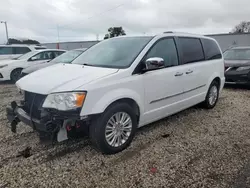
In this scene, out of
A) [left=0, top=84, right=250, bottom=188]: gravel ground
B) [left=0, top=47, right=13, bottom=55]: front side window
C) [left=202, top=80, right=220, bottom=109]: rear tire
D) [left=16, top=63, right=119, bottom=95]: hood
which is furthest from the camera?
[left=0, top=47, right=13, bottom=55]: front side window

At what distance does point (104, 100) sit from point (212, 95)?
3539mm

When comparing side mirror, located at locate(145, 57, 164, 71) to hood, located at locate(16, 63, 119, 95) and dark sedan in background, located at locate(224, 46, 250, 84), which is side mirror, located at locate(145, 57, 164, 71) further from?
dark sedan in background, located at locate(224, 46, 250, 84)

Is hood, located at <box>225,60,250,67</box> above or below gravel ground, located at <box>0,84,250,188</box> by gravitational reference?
above

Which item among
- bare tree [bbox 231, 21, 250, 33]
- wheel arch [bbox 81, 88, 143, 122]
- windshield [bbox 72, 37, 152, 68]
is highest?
bare tree [bbox 231, 21, 250, 33]

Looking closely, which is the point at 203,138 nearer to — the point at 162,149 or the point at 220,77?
the point at 162,149

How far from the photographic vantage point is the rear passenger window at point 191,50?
4.61m

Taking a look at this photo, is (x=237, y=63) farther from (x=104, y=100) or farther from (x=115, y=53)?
(x=104, y=100)

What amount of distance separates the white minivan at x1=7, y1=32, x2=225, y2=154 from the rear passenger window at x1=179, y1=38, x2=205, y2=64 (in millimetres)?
21

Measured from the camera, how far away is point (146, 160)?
3266 mm

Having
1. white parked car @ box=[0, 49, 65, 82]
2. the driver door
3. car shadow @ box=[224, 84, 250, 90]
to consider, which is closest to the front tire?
the driver door

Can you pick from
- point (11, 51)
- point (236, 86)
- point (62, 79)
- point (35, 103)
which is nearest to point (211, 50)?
point (62, 79)

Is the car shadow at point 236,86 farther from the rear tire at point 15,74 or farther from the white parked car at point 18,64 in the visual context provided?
the rear tire at point 15,74

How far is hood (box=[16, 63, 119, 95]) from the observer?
3074 millimetres

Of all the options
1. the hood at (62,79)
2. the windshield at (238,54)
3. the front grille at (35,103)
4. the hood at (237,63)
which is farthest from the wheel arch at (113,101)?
the windshield at (238,54)
